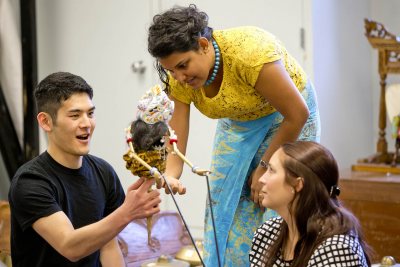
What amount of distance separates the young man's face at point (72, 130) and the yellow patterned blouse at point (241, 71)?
0.88 ft

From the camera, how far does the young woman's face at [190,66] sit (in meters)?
1.79

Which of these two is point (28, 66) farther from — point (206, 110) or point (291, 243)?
point (291, 243)

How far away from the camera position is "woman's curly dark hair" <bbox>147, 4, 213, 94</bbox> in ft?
5.82

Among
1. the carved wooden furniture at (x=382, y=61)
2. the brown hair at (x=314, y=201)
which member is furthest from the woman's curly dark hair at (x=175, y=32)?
the carved wooden furniture at (x=382, y=61)

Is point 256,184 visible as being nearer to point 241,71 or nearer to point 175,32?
point 241,71

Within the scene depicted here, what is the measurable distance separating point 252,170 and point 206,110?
24 centimetres

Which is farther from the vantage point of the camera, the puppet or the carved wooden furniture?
the carved wooden furniture

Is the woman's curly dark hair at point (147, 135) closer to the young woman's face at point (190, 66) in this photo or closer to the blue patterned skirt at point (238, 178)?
the young woman's face at point (190, 66)

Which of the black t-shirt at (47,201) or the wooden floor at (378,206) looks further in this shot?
the wooden floor at (378,206)

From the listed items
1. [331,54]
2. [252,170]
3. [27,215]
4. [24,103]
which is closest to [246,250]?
[252,170]

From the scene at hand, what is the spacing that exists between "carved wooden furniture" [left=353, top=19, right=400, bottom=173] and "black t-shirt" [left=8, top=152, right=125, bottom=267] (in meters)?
1.48

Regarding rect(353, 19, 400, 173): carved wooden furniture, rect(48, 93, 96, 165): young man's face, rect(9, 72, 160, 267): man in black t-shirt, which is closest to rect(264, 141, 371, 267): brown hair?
rect(9, 72, 160, 267): man in black t-shirt

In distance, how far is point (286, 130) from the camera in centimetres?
192

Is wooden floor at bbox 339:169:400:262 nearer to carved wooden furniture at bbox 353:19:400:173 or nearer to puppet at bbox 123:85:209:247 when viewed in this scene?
carved wooden furniture at bbox 353:19:400:173
